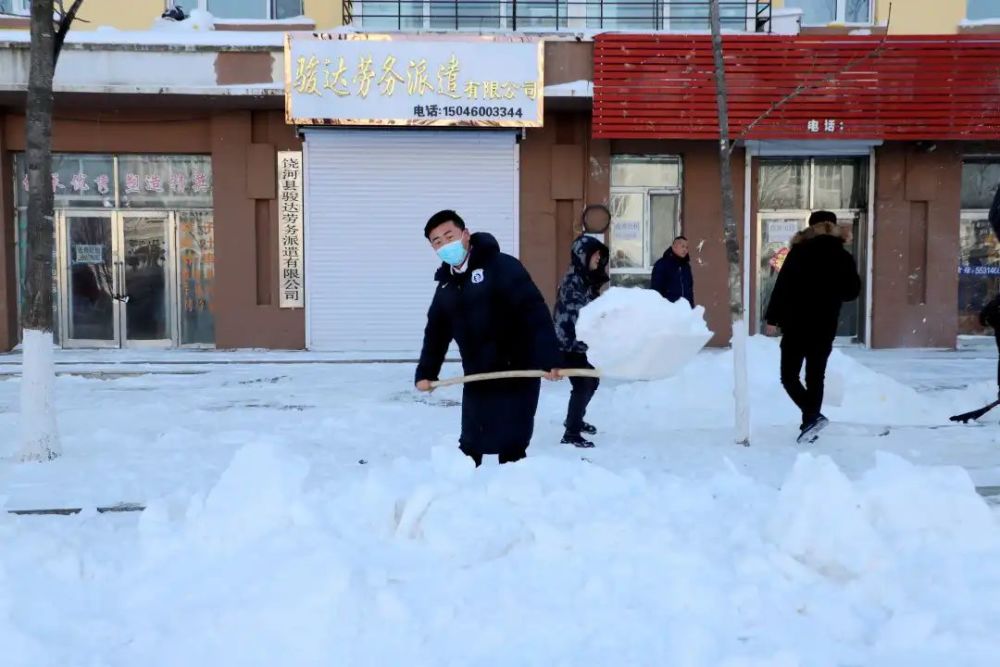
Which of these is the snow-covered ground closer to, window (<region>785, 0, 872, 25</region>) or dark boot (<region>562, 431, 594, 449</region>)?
dark boot (<region>562, 431, 594, 449</region>)

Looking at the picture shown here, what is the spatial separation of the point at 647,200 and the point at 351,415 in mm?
7950

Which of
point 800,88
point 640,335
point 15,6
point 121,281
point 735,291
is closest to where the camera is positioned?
point 640,335

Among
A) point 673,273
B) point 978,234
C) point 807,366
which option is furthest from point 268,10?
point 978,234

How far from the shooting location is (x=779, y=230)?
14.5m

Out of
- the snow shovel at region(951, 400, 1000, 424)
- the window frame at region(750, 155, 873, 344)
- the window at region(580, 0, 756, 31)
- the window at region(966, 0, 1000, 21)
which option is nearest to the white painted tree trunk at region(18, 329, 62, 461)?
the snow shovel at region(951, 400, 1000, 424)

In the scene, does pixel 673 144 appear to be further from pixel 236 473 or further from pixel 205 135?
pixel 236 473

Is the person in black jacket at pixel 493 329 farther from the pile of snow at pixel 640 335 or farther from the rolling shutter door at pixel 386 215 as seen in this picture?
the rolling shutter door at pixel 386 215

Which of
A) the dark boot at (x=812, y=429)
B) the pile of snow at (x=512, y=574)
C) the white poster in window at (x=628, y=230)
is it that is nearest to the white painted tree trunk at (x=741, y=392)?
the dark boot at (x=812, y=429)

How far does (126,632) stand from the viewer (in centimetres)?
314

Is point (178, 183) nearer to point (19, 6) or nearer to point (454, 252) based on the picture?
point (19, 6)

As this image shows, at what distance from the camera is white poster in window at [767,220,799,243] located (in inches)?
570

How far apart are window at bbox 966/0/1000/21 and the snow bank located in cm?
869

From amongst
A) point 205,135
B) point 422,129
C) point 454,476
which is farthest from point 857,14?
point 454,476

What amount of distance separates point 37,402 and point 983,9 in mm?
15121
